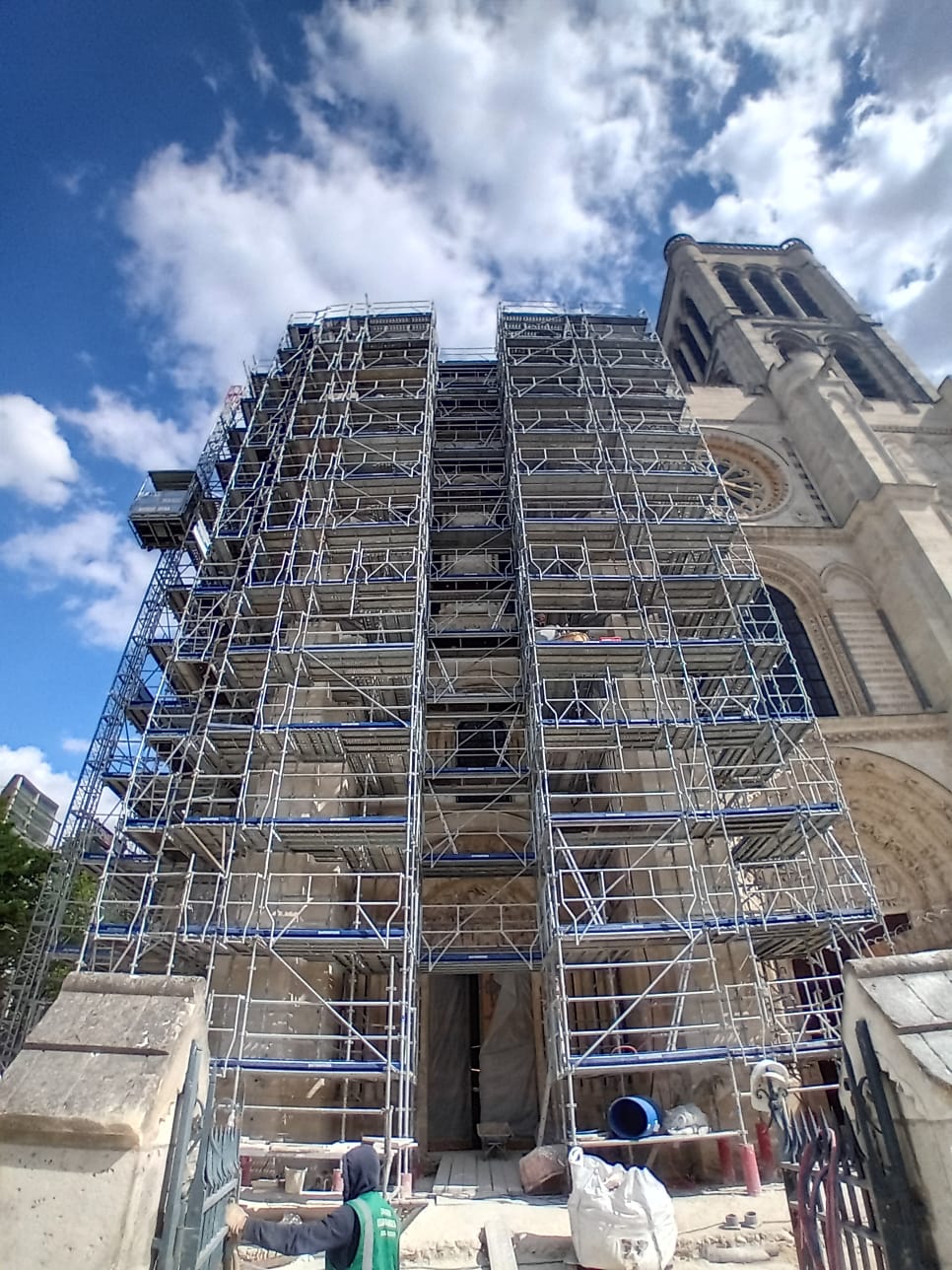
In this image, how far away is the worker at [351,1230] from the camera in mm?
2650

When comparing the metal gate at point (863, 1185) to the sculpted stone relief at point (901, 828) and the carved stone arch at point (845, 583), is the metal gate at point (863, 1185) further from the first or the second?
the carved stone arch at point (845, 583)

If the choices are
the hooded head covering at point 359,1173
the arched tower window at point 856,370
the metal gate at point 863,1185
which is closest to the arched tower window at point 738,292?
the arched tower window at point 856,370

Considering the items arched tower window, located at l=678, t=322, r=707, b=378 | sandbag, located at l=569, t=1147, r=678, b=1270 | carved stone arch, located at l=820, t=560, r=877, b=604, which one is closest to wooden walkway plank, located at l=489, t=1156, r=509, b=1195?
sandbag, located at l=569, t=1147, r=678, b=1270

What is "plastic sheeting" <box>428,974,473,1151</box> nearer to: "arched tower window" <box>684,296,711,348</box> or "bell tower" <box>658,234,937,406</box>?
"bell tower" <box>658,234,937,406</box>

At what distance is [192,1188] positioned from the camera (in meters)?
2.33

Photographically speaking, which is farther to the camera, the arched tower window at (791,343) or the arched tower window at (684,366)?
the arched tower window at (684,366)

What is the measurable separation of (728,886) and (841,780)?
421 cm

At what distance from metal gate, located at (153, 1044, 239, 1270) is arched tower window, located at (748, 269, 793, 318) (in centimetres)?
2887

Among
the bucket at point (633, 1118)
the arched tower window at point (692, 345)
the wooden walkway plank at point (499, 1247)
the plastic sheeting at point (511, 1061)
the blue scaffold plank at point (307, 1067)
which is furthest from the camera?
the arched tower window at point (692, 345)

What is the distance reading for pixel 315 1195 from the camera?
6.38 metres

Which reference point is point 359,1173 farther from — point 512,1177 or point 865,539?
point 865,539

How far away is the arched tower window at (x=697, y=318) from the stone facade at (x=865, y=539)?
80.9 inches

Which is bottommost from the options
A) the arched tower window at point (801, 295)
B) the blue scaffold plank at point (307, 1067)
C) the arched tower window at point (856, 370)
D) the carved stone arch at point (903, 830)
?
the blue scaffold plank at point (307, 1067)

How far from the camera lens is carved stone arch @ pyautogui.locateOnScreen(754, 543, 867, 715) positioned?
13945 millimetres
